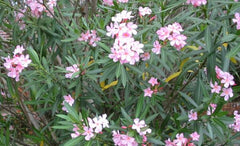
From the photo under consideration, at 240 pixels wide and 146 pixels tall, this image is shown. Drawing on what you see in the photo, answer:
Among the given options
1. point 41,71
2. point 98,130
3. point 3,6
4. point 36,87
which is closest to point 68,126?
point 98,130

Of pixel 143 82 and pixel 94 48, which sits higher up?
pixel 94 48

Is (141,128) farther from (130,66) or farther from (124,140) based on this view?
(130,66)

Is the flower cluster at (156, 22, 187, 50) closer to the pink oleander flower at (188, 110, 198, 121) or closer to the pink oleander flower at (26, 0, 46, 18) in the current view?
the pink oleander flower at (188, 110, 198, 121)

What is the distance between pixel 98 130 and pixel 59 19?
0.78m

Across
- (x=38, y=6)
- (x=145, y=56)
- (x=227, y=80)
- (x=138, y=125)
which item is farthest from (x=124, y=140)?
(x=38, y=6)

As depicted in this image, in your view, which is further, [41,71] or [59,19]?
[59,19]

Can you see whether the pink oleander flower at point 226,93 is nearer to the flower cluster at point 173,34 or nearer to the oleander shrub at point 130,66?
the oleander shrub at point 130,66

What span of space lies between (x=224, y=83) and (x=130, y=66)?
0.46 meters

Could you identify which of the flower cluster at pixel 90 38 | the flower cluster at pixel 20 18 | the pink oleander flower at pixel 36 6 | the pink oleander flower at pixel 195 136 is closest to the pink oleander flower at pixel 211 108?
the pink oleander flower at pixel 195 136

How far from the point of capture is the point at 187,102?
1.78 metres

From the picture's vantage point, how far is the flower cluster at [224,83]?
1.39 m

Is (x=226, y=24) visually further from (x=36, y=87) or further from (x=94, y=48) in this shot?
(x=36, y=87)

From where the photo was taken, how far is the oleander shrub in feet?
4.44

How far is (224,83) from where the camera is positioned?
1414 mm
